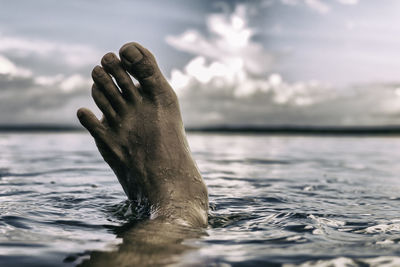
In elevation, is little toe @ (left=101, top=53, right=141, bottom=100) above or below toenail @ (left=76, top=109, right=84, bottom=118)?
above

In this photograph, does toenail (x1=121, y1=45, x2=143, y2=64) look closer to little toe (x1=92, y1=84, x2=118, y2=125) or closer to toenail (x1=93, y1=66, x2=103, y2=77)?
toenail (x1=93, y1=66, x2=103, y2=77)

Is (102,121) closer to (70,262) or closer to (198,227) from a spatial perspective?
(198,227)

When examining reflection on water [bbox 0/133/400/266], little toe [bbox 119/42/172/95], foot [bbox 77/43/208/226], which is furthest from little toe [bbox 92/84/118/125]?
reflection on water [bbox 0/133/400/266]

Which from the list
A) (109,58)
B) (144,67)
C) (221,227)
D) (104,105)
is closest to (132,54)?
(144,67)

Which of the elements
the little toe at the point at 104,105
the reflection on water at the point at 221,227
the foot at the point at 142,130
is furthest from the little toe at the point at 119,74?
the reflection on water at the point at 221,227

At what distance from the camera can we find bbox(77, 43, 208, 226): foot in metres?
2.24

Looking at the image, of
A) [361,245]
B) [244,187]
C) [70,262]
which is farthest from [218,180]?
[70,262]

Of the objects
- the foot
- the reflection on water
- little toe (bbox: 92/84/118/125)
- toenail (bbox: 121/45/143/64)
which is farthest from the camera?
little toe (bbox: 92/84/118/125)

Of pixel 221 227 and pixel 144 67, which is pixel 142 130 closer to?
pixel 144 67

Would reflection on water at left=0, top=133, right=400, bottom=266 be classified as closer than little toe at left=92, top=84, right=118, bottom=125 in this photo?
Yes

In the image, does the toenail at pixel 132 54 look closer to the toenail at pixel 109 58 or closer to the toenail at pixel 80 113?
the toenail at pixel 109 58

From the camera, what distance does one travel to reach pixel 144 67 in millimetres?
2432

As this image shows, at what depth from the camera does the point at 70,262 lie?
4.04 feet

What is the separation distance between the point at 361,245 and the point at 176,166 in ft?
3.68
